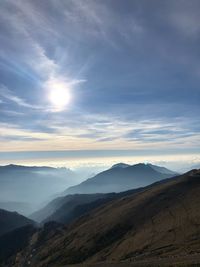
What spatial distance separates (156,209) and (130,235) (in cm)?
2634

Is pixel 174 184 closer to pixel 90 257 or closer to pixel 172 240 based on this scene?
pixel 90 257

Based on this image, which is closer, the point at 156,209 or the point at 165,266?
the point at 165,266

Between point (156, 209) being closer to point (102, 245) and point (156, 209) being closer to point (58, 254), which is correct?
point (102, 245)

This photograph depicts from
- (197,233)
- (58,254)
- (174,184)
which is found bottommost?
(58,254)

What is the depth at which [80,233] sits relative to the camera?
552 ft

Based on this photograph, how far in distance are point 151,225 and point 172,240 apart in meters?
33.0

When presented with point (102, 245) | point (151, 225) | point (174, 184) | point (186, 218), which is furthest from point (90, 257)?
point (174, 184)

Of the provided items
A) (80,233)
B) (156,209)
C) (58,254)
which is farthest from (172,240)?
(80,233)

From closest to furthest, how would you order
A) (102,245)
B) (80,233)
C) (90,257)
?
1. (90,257)
2. (102,245)
3. (80,233)

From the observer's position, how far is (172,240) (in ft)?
306

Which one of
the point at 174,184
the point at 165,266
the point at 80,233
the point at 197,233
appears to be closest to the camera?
the point at 165,266

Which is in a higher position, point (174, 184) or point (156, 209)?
point (174, 184)

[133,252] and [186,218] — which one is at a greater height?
[186,218]

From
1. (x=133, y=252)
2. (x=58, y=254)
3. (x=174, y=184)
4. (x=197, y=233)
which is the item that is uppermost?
(x=174, y=184)
